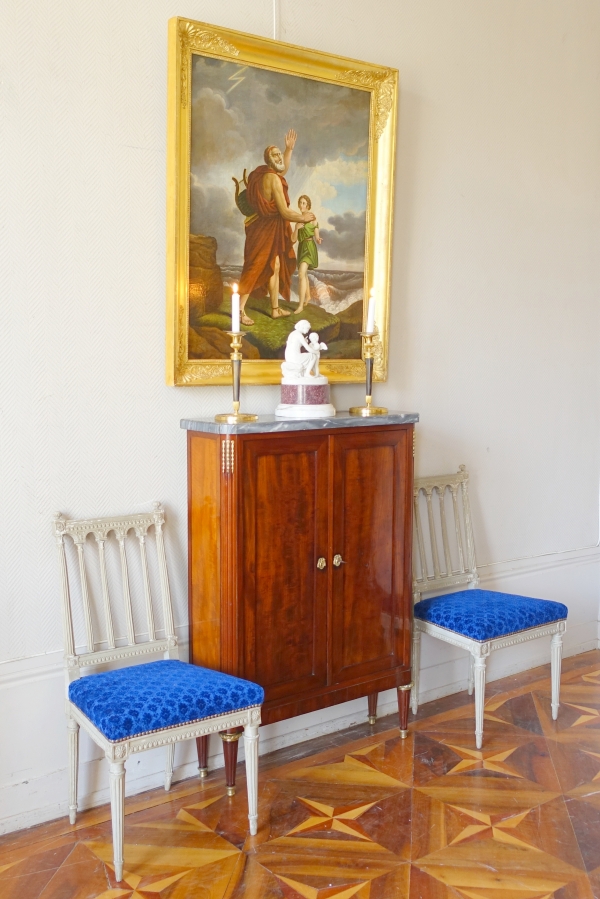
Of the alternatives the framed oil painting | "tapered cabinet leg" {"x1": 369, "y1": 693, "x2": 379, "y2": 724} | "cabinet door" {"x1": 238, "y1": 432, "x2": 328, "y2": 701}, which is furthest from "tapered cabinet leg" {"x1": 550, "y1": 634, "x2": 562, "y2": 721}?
the framed oil painting

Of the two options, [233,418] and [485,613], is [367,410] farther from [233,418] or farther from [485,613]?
[485,613]

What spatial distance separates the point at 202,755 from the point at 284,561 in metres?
0.92

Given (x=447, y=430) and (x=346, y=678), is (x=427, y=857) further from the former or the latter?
(x=447, y=430)

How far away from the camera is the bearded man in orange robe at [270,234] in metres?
3.61

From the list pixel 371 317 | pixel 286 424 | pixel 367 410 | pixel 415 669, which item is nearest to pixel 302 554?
pixel 286 424

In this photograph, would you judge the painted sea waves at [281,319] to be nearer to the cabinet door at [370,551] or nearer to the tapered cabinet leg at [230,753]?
the cabinet door at [370,551]

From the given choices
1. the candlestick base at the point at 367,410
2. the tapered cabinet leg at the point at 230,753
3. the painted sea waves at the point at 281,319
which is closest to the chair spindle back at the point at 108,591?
the tapered cabinet leg at the point at 230,753

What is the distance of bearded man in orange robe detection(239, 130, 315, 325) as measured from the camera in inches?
142

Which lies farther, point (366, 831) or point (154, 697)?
point (366, 831)

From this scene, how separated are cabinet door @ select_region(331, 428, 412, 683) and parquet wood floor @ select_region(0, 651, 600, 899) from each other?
446mm

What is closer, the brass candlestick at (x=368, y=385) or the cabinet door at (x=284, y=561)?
the cabinet door at (x=284, y=561)

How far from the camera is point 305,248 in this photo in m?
3.80

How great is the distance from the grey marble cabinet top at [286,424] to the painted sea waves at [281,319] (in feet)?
1.03

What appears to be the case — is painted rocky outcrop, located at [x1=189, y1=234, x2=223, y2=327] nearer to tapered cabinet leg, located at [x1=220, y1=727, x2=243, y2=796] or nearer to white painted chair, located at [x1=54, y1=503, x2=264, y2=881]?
white painted chair, located at [x1=54, y1=503, x2=264, y2=881]
